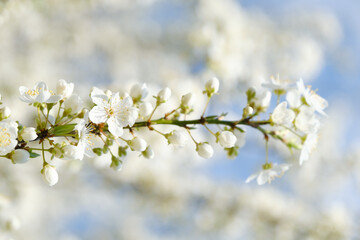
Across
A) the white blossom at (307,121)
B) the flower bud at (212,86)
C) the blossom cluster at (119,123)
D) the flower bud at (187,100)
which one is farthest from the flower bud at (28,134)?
the white blossom at (307,121)

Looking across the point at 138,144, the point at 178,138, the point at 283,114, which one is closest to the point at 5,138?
the point at 138,144

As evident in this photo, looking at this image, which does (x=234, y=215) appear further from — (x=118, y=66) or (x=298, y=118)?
(x=118, y=66)

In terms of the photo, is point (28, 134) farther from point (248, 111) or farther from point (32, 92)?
point (248, 111)

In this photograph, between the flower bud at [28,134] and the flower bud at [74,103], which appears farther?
the flower bud at [74,103]

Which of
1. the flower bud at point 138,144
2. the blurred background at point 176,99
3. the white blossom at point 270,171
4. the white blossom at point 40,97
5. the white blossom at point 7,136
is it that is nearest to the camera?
the white blossom at point 7,136

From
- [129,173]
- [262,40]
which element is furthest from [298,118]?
[262,40]

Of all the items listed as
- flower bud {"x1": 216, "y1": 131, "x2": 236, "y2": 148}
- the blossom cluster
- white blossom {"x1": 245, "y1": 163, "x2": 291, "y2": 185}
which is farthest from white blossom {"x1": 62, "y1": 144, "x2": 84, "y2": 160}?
white blossom {"x1": 245, "y1": 163, "x2": 291, "y2": 185}

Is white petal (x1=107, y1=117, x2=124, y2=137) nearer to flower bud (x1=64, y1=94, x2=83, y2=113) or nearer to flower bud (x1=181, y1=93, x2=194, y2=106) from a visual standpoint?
flower bud (x1=64, y1=94, x2=83, y2=113)

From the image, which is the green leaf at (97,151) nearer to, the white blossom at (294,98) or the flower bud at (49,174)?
the flower bud at (49,174)
